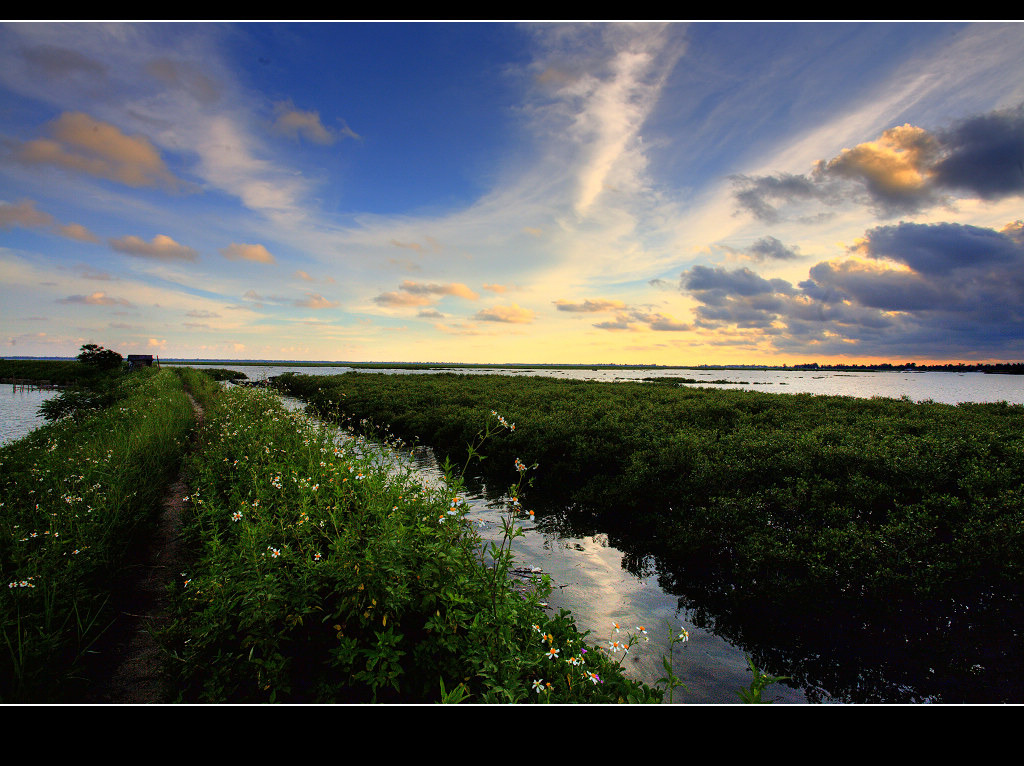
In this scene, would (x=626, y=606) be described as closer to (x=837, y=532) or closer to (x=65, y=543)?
(x=837, y=532)

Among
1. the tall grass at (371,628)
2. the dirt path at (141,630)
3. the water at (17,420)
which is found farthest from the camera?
the water at (17,420)

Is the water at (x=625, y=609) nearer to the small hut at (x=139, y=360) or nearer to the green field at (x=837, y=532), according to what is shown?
the green field at (x=837, y=532)

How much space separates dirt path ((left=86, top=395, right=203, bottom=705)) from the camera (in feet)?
13.1

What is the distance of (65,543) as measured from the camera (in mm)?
5016

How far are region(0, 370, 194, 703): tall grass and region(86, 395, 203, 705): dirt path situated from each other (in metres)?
0.18

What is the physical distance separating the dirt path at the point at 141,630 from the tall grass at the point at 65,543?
180 millimetres

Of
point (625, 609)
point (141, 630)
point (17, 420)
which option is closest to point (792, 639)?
point (625, 609)

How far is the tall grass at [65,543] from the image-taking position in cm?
384

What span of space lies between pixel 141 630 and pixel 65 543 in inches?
56.5

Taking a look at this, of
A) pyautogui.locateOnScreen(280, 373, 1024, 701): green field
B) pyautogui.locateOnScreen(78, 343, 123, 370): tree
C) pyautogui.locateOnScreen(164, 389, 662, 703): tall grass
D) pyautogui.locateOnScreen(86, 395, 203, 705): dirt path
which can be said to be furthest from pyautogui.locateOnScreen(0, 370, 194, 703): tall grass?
pyautogui.locateOnScreen(78, 343, 123, 370): tree

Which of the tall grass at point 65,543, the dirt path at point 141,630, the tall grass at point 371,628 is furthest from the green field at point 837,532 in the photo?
the tall grass at point 65,543
